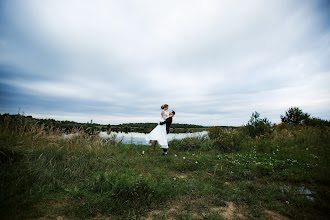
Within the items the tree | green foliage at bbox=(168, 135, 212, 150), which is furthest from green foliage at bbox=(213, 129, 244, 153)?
the tree

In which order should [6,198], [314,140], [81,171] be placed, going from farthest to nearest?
[314,140]
[81,171]
[6,198]

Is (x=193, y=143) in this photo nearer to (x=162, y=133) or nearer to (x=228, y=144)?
(x=228, y=144)

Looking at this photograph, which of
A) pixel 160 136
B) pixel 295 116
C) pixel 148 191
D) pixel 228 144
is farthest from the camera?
pixel 295 116

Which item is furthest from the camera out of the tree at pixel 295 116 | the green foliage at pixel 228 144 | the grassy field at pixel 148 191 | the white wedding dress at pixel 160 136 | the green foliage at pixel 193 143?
the tree at pixel 295 116

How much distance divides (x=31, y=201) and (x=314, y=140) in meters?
13.3

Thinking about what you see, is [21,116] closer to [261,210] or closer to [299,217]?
[261,210]

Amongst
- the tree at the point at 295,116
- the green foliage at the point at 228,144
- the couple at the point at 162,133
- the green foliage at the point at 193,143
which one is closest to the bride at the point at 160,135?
the couple at the point at 162,133

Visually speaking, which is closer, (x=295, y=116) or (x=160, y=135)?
(x=160, y=135)

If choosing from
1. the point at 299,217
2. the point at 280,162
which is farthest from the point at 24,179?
the point at 280,162

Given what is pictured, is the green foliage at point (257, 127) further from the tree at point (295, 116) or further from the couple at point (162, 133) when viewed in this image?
the tree at point (295, 116)

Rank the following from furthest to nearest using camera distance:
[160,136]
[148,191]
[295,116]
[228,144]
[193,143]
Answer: [295,116], [193,143], [228,144], [160,136], [148,191]

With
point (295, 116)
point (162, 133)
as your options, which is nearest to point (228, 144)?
point (162, 133)

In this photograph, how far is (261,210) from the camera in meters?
3.07

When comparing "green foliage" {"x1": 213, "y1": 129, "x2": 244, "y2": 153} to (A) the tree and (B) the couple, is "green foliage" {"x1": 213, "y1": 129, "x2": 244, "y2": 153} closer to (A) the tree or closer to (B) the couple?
(B) the couple
